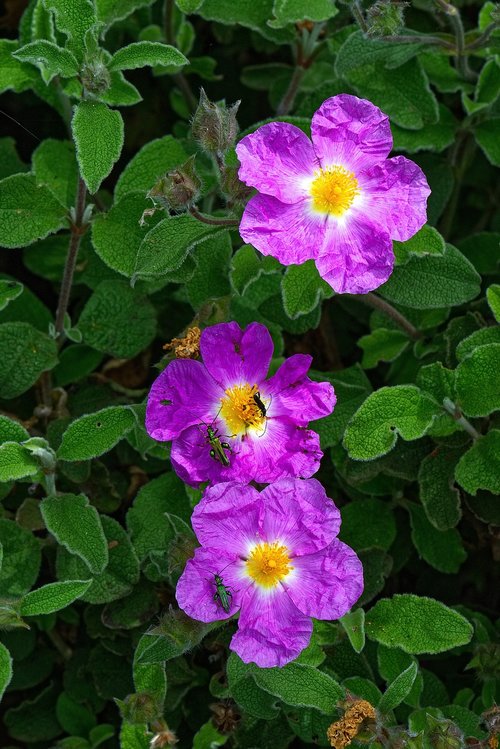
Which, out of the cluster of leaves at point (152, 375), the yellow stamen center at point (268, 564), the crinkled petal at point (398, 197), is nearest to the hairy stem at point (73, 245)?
the cluster of leaves at point (152, 375)

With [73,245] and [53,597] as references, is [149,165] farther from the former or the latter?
[53,597]

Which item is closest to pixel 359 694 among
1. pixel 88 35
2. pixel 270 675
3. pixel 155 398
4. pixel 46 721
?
pixel 270 675

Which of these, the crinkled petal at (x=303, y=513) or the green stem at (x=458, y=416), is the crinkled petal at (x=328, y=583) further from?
the green stem at (x=458, y=416)

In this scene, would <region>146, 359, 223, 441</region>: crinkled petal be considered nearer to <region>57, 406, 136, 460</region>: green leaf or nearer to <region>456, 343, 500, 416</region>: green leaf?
<region>57, 406, 136, 460</region>: green leaf

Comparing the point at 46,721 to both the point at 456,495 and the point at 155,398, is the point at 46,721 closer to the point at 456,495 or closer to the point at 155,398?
the point at 155,398

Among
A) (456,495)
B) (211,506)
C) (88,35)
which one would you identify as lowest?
(456,495)

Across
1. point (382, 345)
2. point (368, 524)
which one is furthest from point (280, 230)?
point (368, 524)

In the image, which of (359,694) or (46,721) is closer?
(359,694)
